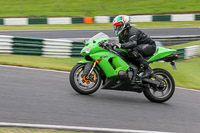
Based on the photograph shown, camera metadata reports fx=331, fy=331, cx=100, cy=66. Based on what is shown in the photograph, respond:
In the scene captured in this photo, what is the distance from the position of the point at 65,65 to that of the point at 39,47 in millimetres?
1651

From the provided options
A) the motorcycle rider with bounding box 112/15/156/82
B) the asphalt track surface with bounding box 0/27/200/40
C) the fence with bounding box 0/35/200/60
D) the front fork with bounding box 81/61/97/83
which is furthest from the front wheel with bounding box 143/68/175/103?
the asphalt track surface with bounding box 0/27/200/40

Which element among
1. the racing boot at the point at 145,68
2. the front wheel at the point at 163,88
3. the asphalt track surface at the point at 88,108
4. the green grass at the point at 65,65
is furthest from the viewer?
the green grass at the point at 65,65

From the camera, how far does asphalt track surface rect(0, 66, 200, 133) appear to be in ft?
17.5

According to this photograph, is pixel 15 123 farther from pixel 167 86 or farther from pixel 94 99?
pixel 167 86

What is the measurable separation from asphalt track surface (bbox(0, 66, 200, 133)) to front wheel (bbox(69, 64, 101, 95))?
0.14 m

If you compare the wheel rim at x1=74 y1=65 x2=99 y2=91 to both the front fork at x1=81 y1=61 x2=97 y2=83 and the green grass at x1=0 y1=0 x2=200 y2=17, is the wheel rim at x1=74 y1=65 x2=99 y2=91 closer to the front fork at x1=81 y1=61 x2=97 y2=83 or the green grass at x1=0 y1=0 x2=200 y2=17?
the front fork at x1=81 y1=61 x2=97 y2=83

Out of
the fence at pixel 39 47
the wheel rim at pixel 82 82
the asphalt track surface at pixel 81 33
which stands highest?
the asphalt track surface at pixel 81 33

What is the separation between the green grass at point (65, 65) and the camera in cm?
961

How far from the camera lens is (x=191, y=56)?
48.3ft

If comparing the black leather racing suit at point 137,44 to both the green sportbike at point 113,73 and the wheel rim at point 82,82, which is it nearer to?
the green sportbike at point 113,73

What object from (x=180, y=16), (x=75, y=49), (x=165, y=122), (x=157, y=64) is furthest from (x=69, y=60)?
(x=180, y=16)

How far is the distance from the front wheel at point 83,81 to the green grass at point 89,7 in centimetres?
1775

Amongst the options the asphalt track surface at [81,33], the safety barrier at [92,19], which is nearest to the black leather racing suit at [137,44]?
the asphalt track surface at [81,33]

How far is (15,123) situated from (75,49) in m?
7.47
